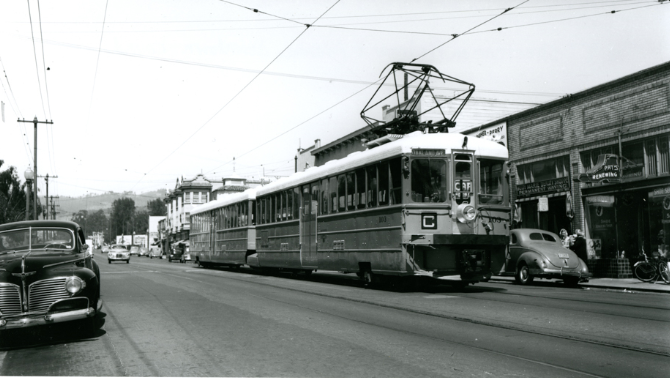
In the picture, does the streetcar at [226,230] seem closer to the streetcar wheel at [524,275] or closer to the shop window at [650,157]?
the streetcar wheel at [524,275]

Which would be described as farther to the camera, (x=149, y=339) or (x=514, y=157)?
(x=514, y=157)

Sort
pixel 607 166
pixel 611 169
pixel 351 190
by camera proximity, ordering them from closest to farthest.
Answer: pixel 351 190 → pixel 611 169 → pixel 607 166

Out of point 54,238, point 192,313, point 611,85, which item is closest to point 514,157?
point 611,85

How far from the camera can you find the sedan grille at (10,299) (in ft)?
25.5

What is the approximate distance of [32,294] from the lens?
7.93m

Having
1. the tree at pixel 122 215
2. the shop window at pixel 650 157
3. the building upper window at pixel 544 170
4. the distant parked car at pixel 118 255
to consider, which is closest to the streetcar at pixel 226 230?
the building upper window at pixel 544 170

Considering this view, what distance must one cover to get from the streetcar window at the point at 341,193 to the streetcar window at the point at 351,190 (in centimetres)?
26

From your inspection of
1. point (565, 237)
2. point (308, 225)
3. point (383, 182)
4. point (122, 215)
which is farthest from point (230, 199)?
point (122, 215)

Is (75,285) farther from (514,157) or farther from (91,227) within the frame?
(91,227)

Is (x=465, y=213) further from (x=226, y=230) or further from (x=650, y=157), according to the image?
(x=226, y=230)

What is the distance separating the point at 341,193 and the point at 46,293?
395 inches

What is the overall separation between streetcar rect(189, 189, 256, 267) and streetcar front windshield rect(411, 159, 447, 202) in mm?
12277

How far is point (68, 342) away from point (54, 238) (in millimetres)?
2177

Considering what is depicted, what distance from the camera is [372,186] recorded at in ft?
50.8
